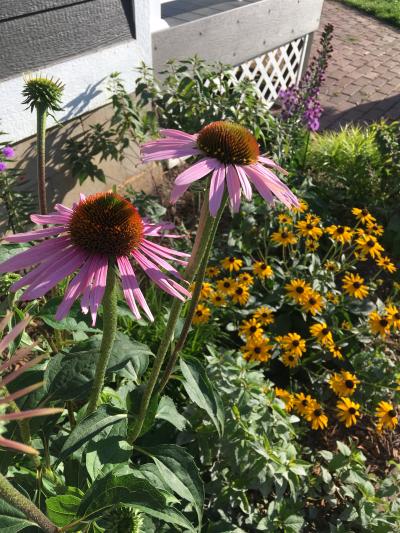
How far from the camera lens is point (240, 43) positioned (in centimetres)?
403

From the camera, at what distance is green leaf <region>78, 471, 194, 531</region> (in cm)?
78

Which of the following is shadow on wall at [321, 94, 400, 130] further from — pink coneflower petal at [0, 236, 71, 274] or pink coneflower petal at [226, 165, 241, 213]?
pink coneflower petal at [0, 236, 71, 274]

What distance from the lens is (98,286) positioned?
82cm

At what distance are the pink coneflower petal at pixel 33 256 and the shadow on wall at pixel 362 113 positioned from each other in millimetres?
4604

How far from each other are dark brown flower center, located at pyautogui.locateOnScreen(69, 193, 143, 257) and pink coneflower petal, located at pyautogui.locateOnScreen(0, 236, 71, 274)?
0.10 ft

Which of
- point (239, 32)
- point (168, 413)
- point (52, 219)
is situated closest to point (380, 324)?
point (168, 413)

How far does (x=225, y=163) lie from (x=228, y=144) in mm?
40

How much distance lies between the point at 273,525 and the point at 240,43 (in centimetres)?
359

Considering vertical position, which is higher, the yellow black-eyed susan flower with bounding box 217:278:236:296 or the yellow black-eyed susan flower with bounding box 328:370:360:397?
the yellow black-eyed susan flower with bounding box 217:278:236:296

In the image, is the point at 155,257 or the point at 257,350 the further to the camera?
the point at 257,350

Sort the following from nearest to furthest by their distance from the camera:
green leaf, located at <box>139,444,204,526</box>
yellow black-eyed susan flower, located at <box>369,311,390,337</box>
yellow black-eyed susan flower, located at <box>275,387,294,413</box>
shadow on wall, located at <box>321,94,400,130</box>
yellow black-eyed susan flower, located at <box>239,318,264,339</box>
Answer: green leaf, located at <box>139,444,204,526</box> < yellow black-eyed susan flower, located at <box>275,387,294,413</box> < yellow black-eyed susan flower, located at <box>239,318,264,339</box> < yellow black-eyed susan flower, located at <box>369,311,390,337</box> < shadow on wall, located at <box>321,94,400,130</box>

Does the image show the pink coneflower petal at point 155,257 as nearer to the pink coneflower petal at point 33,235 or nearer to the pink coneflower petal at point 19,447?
the pink coneflower petal at point 33,235

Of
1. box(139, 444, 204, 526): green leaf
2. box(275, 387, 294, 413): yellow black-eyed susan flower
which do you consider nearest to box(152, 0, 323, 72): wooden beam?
box(275, 387, 294, 413): yellow black-eyed susan flower

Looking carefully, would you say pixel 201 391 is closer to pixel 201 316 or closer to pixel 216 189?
pixel 216 189
